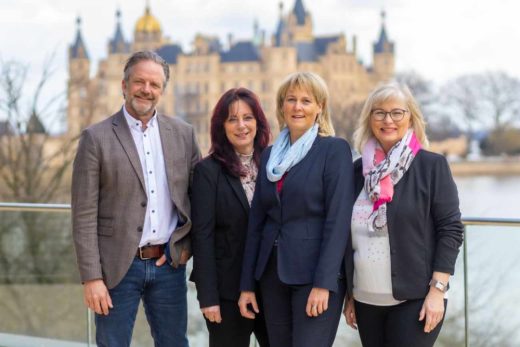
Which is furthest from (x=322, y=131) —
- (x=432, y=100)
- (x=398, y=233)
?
(x=432, y=100)

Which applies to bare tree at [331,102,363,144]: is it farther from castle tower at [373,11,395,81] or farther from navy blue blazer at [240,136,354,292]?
castle tower at [373,11,395,81]

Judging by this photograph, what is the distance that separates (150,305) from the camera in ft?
8.24

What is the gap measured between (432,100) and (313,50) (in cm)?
1994

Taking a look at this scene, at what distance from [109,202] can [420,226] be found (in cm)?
90

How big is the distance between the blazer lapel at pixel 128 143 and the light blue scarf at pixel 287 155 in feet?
1.35

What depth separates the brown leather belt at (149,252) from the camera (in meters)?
2.44

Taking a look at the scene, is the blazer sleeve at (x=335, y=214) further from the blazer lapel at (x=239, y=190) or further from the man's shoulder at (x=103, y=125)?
the man's shoulder at (x=103, y=125)

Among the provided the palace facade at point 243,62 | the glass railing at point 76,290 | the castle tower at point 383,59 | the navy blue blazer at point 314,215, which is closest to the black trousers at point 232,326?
the navy blue blazer at point 314,215

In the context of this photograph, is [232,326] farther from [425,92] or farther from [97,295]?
[425,92]

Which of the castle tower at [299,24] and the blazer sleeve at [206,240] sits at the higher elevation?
the castle tower at [299,24]

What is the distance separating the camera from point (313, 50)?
6406cm

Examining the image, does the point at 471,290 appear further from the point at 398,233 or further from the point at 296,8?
the point at 296,8

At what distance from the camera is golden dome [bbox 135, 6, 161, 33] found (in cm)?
6500

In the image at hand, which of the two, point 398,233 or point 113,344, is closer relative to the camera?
point 398,233
